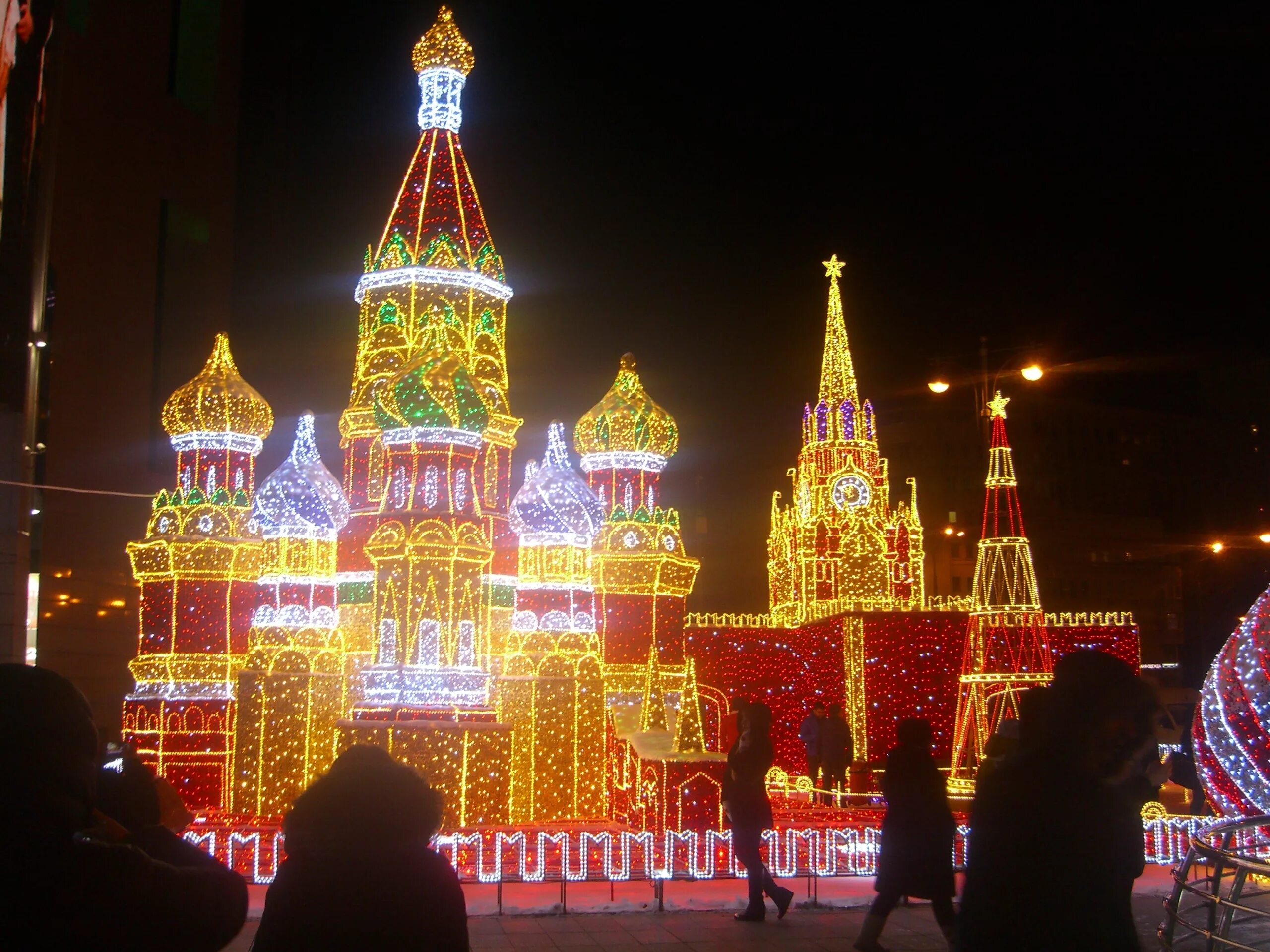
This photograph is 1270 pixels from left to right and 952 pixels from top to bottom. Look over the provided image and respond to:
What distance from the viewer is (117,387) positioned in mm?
25172

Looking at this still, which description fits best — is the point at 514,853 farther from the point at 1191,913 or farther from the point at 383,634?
the point at 1191,913

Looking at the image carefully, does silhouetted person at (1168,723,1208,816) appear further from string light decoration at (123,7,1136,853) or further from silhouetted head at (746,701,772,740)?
silhouetted head at (746,701,772,740)

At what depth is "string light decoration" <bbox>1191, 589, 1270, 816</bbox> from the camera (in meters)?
6.39

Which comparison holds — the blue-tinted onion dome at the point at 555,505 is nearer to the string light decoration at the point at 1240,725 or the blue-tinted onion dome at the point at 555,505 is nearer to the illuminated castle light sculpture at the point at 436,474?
the illuminated castle light sculpture at the point at 436,474

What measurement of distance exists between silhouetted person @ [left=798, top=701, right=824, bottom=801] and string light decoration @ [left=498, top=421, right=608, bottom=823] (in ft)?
13.8

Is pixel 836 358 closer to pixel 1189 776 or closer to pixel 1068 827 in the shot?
pixel 1189 776

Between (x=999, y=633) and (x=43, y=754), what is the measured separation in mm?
17020

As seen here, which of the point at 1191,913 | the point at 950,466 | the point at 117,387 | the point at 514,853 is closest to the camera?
the point at 1191,913

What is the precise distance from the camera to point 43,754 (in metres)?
2.84

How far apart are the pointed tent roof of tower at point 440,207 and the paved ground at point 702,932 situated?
9100 mm

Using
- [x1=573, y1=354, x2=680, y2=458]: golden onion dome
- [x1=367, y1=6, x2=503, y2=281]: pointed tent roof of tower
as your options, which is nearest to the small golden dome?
[x1=367, y1=6, x2=503, y2=281]: pointed tent roof of tower

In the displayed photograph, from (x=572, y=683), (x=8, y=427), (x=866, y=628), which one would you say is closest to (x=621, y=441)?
(x=572, y=683)

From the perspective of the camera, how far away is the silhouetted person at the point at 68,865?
275 centimetres

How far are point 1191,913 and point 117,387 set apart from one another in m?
22.3
